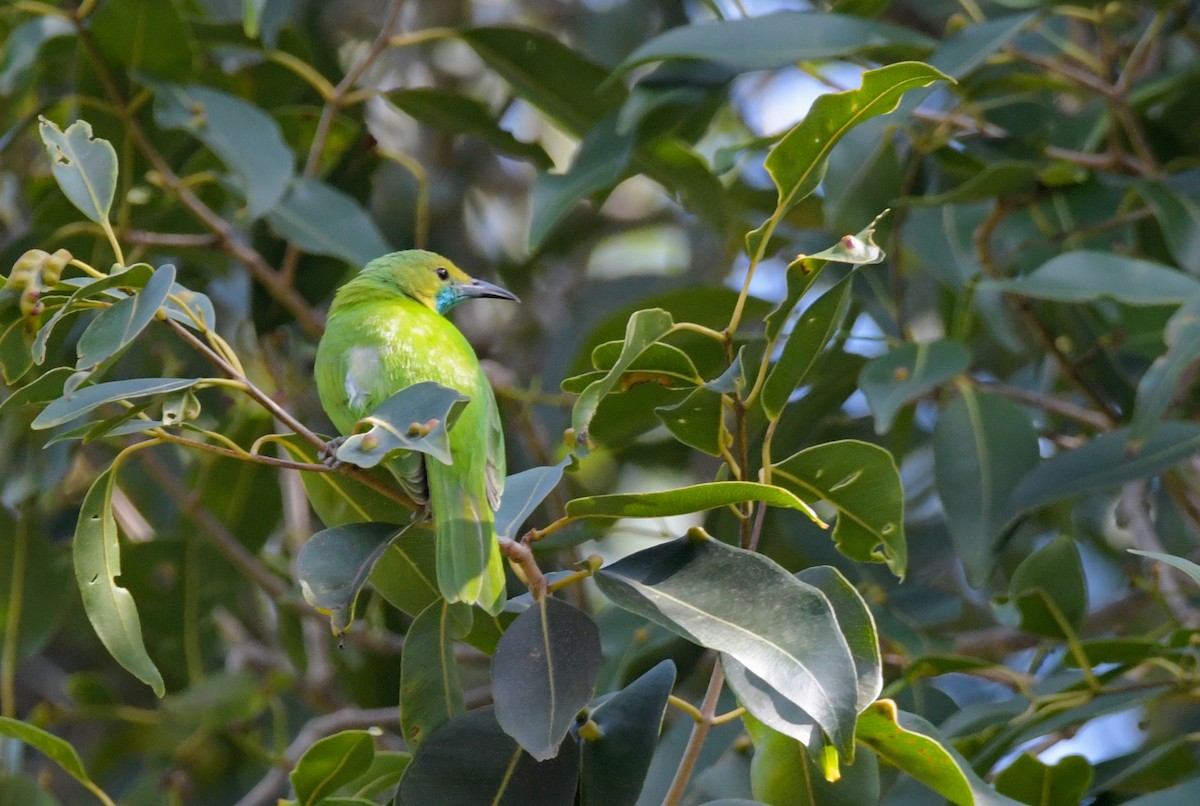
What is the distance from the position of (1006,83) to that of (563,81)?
1.40 meters

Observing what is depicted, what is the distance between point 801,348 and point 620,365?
1.22ft

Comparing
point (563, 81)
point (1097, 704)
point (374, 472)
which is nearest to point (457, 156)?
point (563, 81)

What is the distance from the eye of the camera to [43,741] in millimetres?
2273

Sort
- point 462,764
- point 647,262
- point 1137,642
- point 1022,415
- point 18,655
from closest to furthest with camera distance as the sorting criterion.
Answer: point 462,764 → point 1137,642 → point 1022,415 → point 18,655 → point 647,262

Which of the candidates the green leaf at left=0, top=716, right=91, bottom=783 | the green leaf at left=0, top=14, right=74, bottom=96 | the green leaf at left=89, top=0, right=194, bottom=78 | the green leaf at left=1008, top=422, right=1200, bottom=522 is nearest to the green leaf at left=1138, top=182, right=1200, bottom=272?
the green leaf at left=1008, top=422, right=1200, bottom=522

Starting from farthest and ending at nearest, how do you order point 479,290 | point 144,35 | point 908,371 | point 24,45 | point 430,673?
point 479,290
point 144,35
point 24,45
point 908,371
point 430,673

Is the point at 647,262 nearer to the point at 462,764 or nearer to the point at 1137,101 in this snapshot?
the point at 1137,101

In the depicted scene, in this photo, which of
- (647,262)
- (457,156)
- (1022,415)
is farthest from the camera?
(647,262)

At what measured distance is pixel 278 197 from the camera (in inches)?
141

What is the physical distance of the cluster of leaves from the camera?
1.99 metres

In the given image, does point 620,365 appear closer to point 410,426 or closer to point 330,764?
point 410,426

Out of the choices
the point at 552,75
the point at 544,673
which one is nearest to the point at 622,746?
the point at 544,673

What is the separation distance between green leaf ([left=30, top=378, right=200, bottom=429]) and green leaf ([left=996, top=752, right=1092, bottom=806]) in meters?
1.65

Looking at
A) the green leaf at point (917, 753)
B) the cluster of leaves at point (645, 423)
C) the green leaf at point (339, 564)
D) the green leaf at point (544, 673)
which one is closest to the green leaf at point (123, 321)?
the cluster of leaves at point (645, 423)
